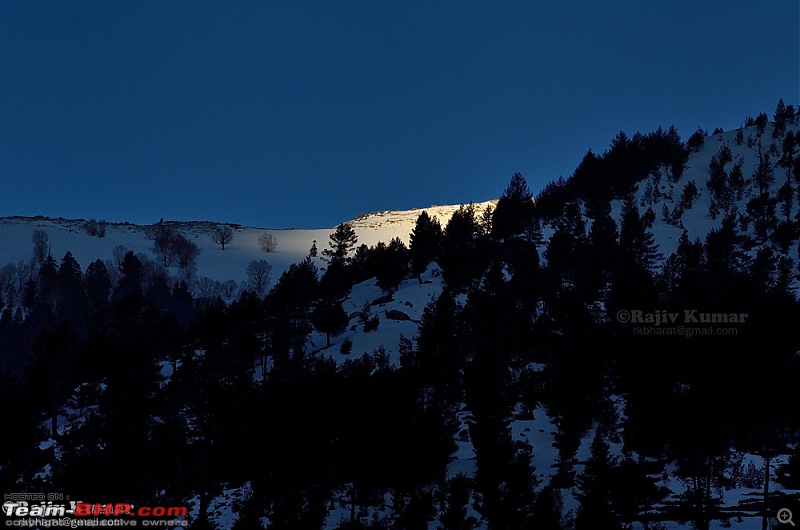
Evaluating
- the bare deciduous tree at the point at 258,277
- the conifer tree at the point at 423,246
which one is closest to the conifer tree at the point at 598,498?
the conifer tree at the point at 423,246

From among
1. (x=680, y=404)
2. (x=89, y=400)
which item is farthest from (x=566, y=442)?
(x=89, y=400)

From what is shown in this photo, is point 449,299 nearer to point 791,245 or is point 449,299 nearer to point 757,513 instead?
point 757,513

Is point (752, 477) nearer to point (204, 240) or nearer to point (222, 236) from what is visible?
point (222, 236)

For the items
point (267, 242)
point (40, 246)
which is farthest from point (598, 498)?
point (40, 246)

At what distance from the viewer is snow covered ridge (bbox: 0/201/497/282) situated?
465 feet

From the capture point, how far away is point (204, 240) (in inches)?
6791

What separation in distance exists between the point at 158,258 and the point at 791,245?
140m

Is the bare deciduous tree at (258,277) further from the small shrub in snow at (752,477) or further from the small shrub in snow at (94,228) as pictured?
the small shrub in snow at (752,477)

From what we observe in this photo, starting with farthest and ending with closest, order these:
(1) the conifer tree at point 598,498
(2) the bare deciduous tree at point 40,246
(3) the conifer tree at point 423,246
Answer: (2) the bare deciduous tree at point 40,246
(3) the conifer tree at point 423,246
(1) the conifer tree at point 598,498

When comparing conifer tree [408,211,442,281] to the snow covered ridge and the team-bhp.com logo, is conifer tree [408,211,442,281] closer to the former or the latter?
the team-bhp.com logo

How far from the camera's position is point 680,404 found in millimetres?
27984

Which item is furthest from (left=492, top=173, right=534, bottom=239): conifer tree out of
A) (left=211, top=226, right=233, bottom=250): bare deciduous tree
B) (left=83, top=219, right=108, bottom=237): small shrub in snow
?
(left=83, top=219, right=108, bottom=237): small shrub in snow

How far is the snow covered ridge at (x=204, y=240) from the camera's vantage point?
141750 millimetres

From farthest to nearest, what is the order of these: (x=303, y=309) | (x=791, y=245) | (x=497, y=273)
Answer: (x=791, y=245) → (x=303, y=309) → (x=497, y=273)
